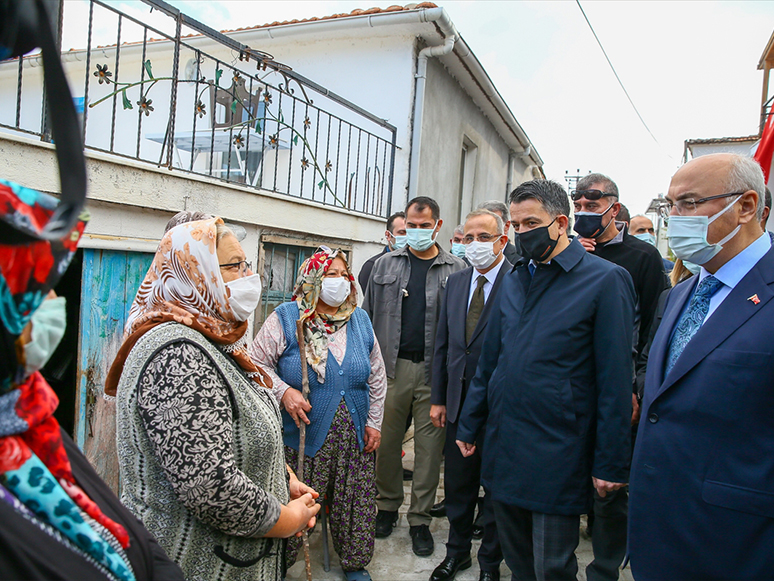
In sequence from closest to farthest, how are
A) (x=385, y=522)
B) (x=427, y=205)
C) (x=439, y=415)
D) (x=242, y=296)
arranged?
(x=242, y=296) → (x=439, y=415) → (x=385, y=522) → (x=427, y=205)

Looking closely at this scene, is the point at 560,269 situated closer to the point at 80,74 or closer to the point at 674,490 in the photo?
the point at 674,490

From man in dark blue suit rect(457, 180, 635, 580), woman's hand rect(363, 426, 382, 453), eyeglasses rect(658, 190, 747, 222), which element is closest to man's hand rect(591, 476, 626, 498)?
man in dark blue suit rect(457, 180, 635, 580)

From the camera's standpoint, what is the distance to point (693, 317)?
200 centimetres

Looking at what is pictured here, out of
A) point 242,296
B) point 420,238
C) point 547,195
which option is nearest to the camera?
point 242,296

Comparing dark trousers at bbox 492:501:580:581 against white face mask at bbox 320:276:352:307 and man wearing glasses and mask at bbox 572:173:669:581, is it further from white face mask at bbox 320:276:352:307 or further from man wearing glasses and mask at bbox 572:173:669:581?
white face mask at bbox 320:276:352:307

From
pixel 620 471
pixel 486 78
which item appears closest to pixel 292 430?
pixel 620 471

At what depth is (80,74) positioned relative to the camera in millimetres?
9117

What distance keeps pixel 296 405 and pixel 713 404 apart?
6.72 ft

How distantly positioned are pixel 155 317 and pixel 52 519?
891mm

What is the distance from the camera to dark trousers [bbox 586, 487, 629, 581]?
112 inches

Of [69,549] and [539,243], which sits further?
[539,243]

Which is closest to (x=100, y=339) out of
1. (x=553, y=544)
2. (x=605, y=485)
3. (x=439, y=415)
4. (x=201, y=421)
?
(x=201, y=421)

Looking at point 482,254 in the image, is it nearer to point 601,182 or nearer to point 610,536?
point 601,182

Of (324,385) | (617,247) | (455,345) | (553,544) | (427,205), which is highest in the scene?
(427,205)
